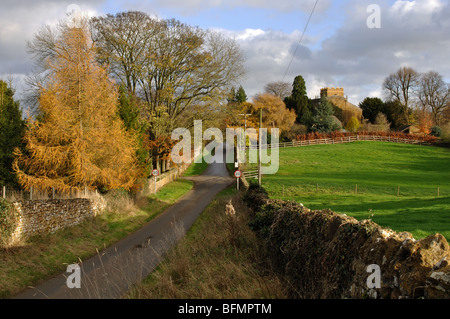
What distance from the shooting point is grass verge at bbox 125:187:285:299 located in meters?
6.81

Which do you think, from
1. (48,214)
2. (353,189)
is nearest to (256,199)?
(48,214)

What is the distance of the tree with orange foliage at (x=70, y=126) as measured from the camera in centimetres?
1906

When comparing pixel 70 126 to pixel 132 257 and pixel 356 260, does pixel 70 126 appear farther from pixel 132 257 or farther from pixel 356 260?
pixel 356 260

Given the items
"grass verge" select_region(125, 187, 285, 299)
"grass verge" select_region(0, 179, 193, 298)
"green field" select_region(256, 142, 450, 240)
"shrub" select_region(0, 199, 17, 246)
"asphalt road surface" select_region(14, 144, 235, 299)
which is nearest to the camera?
"grass verge" select_region(125, 187, 285, 299)

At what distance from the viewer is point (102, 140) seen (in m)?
20.3

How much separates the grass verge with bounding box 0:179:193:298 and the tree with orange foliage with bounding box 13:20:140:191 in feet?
8.17

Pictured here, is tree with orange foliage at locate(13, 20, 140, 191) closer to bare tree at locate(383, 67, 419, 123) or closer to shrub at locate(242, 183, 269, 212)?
shrub at locate(242, 183, 269, 212)

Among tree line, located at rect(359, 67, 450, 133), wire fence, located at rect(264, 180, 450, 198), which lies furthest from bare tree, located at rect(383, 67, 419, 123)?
wire fence, located at rect(264, 180, 450, 198)

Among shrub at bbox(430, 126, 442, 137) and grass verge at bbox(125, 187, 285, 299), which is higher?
shrub at bbox(430, 126, 442, 137)

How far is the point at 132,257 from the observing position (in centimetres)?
1308

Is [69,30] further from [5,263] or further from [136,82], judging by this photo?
[136,82]

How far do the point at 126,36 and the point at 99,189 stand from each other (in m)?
18.3

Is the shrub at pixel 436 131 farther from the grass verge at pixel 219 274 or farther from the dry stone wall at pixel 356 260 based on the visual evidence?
the dry stone wall at pixel 356 260

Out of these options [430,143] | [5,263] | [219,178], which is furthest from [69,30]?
[430,143]
